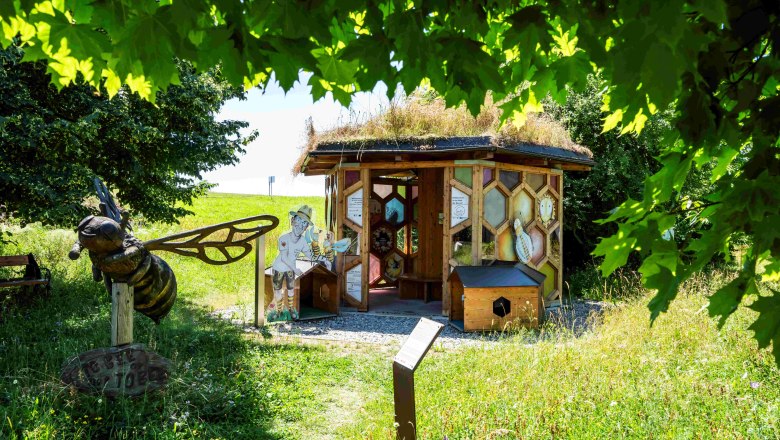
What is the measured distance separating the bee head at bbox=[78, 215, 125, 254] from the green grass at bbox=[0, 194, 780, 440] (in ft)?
3.98

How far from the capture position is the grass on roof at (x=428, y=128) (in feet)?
→ 32.5

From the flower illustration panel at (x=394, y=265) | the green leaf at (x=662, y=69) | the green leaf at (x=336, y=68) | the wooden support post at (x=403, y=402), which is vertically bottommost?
the wooden support post at (x=403, y=402)

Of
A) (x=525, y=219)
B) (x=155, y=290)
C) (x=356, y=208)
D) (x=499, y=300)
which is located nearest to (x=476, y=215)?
(x=525, y=219)

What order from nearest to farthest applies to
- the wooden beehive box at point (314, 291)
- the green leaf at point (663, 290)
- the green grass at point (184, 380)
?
the green leaf at point (663, 290), the green grass at point (184, 380), the wooden beehive box at point (314, 291)

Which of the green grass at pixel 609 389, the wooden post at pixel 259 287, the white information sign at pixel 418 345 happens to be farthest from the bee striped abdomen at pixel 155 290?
the wooden post at pixel 259 287

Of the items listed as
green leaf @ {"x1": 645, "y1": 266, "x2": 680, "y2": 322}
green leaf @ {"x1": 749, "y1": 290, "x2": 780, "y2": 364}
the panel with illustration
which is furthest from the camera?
the panel with illustration

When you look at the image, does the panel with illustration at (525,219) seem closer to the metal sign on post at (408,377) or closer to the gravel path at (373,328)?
the gravel path at (373,328)

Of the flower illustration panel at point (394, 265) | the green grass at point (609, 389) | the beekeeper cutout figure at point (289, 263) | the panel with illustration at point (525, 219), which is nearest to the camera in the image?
the green grass at point (609, 389)

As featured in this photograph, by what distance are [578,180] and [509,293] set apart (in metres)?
6.85

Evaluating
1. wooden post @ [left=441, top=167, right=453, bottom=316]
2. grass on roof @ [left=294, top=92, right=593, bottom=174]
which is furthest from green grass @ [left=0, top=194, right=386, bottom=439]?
grass on roof @ [left=294, top=92, right=593, bottom=174]

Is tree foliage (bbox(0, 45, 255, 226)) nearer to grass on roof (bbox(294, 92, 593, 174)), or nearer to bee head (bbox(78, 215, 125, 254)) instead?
grass on roof (bbox(294, 92, 593, 174))

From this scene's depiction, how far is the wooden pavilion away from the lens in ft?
32.7

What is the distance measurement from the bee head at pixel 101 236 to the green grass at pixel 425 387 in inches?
47.7

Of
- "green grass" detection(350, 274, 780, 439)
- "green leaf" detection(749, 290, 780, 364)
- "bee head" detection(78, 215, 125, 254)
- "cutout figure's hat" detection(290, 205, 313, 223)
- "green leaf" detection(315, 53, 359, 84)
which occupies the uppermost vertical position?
"green leaf" detection(315, 53, 359, 84)
